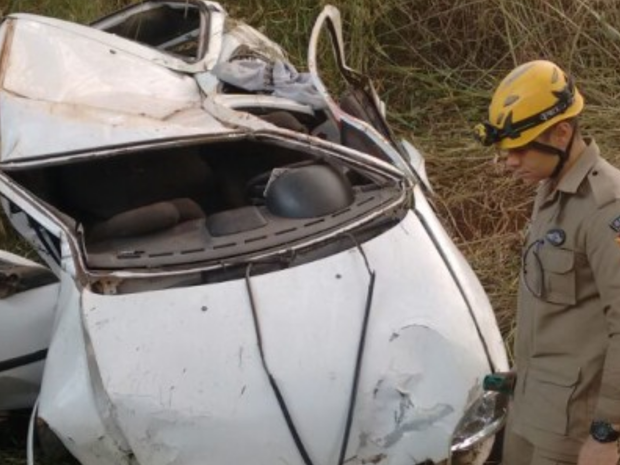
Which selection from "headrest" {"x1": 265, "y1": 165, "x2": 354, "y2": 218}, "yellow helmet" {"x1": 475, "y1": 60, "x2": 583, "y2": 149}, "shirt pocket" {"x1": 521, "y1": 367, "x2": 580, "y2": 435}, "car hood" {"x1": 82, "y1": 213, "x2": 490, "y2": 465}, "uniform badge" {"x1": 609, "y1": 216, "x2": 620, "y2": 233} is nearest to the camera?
"uniform badge" {"x1": 609, "y1": 216, "x2": 620, "y2": 233}

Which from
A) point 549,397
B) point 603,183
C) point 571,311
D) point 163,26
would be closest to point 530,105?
point 603,183

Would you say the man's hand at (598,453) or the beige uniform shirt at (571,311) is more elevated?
the beige uniform shirt at (571,311)

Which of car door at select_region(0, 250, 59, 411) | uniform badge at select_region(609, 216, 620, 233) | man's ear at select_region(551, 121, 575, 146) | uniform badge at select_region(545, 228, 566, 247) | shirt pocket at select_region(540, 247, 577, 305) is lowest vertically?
car door at select_region(0, 250, 59, 411)

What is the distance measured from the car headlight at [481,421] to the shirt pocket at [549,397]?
243 millimetres

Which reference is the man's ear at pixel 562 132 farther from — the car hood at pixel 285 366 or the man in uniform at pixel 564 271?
the car hood at pixel 285 366

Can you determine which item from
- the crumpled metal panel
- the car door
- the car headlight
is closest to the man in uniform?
the car headlight

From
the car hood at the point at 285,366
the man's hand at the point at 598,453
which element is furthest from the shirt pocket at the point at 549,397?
the car hood at the point at 285,366

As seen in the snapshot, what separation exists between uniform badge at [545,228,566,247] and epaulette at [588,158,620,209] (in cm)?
13

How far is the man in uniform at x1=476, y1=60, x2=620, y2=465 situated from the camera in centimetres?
243

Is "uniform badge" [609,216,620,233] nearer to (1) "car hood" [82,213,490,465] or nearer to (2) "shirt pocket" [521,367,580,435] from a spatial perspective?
(2) "shirt pocket" [521,367,580,435]

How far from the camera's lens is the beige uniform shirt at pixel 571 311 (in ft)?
→ 7.93

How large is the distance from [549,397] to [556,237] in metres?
0.43

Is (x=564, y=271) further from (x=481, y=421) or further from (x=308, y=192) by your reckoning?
(x=308, y=192)

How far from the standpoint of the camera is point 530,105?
2.51m
